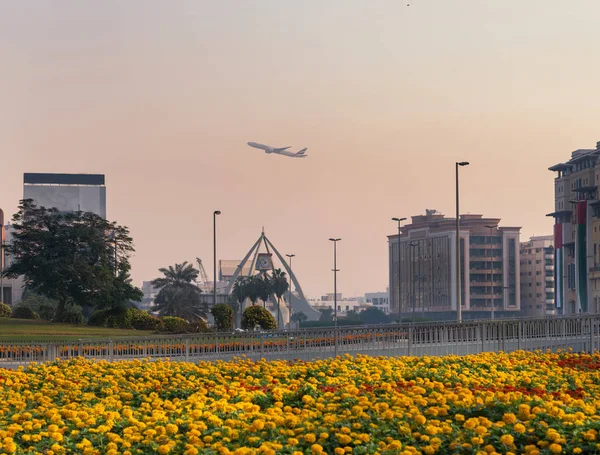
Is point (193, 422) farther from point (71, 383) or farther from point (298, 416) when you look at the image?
point (71, 383)

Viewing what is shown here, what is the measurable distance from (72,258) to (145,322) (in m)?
8.87

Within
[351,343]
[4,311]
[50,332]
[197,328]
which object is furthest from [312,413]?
[4,311]

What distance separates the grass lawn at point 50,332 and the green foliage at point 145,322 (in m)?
2.72

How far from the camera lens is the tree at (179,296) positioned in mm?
124312

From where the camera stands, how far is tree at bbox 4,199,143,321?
72.6 metres

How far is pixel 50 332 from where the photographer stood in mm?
62188

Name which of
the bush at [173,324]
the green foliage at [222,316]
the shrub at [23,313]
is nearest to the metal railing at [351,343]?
the green foliage at [222,316]

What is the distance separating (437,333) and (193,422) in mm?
21540

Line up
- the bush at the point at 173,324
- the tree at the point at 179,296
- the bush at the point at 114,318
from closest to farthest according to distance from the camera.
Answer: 1. the bush at the point at 173,324
2. the bush at the point at 114,318
3. the tree at the point at 179,296

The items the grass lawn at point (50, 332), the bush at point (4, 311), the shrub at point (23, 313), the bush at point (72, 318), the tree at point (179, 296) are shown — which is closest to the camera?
the grass lawn at point (50, 332)

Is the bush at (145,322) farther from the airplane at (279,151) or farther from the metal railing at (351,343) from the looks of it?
the airplane at (279,151)

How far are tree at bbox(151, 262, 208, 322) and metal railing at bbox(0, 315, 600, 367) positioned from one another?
76648 millimetres

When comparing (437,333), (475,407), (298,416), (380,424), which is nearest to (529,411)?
(475,407)

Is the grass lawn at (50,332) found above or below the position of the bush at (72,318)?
below
